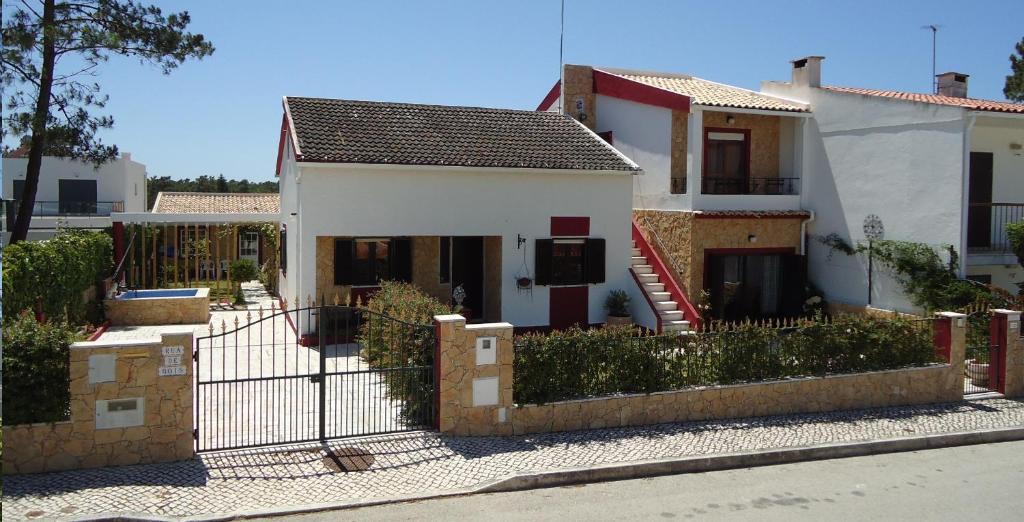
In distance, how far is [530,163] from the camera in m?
18.3

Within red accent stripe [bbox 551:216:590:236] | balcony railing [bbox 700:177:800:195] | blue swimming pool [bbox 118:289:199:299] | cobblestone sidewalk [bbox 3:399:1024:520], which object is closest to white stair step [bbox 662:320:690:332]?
red accent stripe [bbox 551:216:590:236]

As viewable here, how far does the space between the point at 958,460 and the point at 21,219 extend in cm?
1816

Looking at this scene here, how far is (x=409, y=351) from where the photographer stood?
10602 mm

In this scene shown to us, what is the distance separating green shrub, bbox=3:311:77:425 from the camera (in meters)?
8.32

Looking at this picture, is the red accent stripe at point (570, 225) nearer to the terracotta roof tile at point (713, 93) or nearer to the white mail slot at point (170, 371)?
the terracotta roof tile at point (713, 93)

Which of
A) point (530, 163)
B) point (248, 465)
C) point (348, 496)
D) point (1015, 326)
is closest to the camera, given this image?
point (348, 496)

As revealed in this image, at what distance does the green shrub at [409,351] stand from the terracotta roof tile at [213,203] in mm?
25525

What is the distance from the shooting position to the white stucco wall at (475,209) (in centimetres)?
1664

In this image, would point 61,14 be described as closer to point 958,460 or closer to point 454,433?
point 454,433

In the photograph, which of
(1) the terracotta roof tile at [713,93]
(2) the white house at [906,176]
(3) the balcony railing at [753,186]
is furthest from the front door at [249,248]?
(2) the white house at [906,176]

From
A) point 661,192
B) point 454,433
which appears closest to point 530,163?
point 661,192

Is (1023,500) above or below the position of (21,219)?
below

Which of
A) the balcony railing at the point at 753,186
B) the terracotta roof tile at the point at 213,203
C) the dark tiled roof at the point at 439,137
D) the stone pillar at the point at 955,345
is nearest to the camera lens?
the stone pillar at the point at 955,345

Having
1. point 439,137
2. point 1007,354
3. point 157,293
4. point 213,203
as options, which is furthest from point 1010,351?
point 213,203
